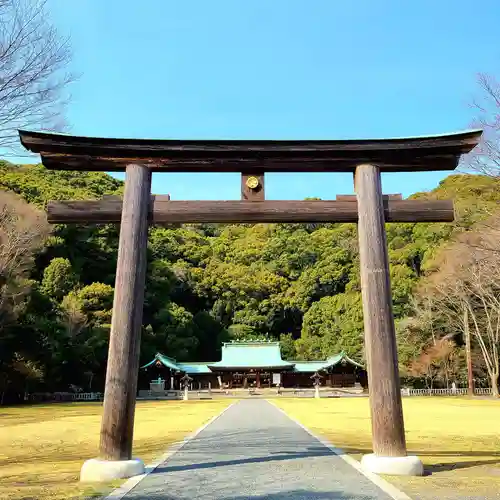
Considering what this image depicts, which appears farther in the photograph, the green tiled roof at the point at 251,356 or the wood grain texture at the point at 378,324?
the green tiled roof at the point at 251,356

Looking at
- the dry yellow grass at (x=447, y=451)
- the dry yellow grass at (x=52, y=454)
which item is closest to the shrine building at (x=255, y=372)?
the dry yellow grass at (x=447, y=451)

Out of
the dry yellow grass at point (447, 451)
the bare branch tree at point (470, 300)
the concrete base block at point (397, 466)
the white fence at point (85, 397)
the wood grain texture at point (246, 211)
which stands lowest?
the dry yellow grass at point (447, 451)

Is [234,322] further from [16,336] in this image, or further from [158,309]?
[16,336]

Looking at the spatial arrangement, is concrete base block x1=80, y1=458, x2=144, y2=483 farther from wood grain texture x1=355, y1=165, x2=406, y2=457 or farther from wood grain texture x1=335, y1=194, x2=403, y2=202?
wood grain texture x1=335, y1=194, x2=403, y2=202

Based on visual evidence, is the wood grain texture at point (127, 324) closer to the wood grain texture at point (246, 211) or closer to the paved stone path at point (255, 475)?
the wood grain texture at point (246, 211)

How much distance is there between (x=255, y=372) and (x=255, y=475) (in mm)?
39473

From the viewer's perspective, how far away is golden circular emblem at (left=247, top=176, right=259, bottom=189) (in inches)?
281

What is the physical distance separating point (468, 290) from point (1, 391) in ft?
101

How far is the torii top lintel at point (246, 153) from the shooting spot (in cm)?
682

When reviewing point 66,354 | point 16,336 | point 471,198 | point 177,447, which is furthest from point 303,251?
point 177,447

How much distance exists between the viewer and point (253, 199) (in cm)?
708

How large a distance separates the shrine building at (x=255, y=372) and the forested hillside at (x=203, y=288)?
276cm

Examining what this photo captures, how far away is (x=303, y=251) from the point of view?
234ft

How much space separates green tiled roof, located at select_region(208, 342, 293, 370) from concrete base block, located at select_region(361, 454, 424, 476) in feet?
125
